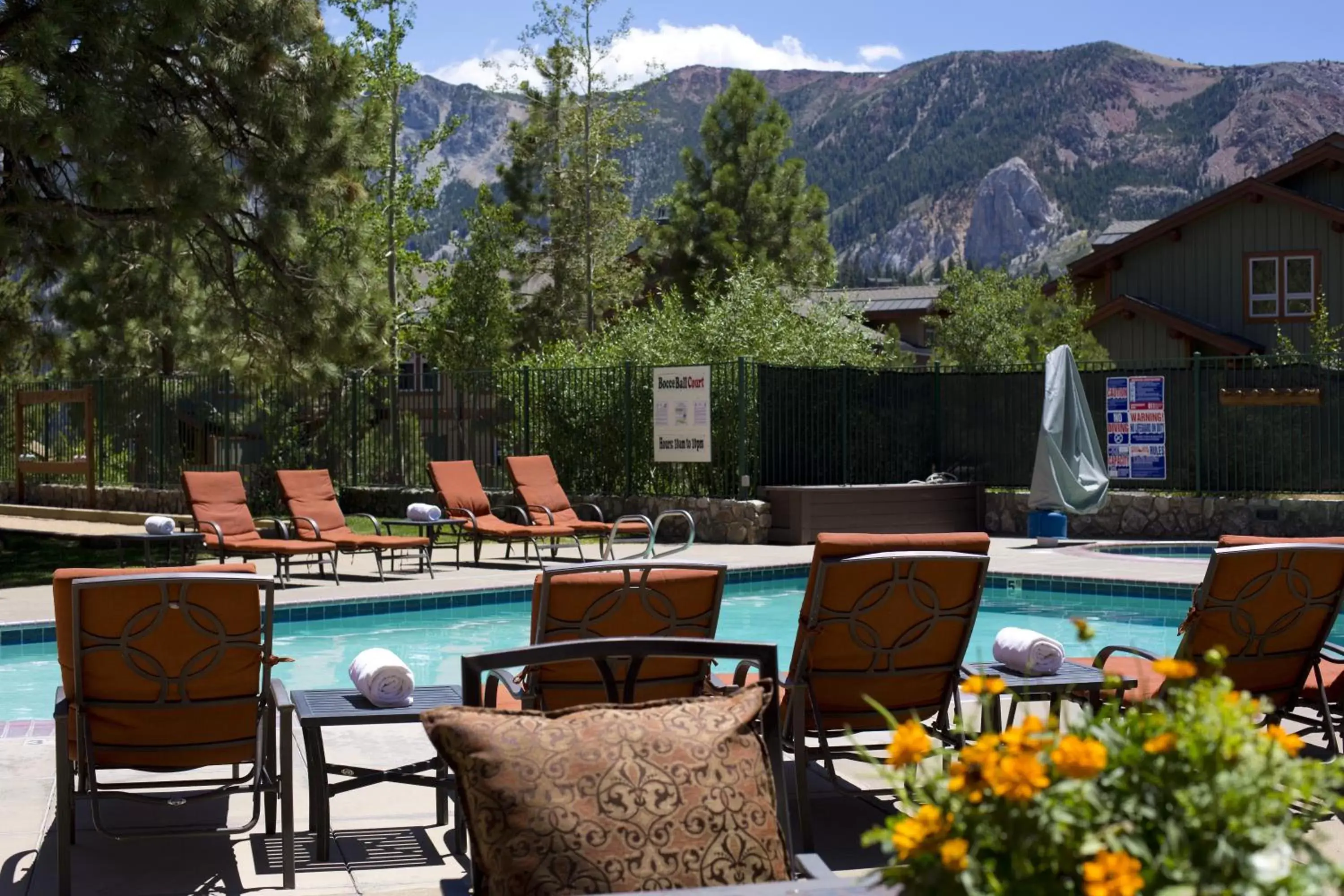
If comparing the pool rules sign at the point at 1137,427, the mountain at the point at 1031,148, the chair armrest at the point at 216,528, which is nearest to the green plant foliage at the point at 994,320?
the pool rules sign at the point at 1137,427

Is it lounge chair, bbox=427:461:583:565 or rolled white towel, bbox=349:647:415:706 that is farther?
lounge chair, bbox=427:461:583:565

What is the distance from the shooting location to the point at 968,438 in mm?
18375

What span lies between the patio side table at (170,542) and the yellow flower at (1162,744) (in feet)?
33.8

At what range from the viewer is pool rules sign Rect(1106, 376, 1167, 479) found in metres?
17.2

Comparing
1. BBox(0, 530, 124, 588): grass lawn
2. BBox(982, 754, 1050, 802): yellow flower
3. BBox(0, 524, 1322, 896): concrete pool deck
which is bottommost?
BBox(0, 530, 124, 588): grass lawn

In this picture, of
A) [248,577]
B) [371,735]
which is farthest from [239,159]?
[248,577]

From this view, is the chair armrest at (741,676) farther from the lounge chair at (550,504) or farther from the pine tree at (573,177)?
the pine tree at (573,177)

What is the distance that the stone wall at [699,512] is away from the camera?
638 inches

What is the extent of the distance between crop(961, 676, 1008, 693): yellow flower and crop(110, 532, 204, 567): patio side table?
10053 mm

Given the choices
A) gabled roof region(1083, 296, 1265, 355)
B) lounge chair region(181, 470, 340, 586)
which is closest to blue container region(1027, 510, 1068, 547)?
lounge chair region(181, 470, 340, 586)

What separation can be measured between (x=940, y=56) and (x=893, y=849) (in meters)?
172

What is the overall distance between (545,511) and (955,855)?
42.6ft

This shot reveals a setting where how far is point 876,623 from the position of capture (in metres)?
4.40

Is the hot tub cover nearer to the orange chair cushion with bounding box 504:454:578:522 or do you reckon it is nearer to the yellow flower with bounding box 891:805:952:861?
the orange chair cushion with bounding box 504:454:578:522
